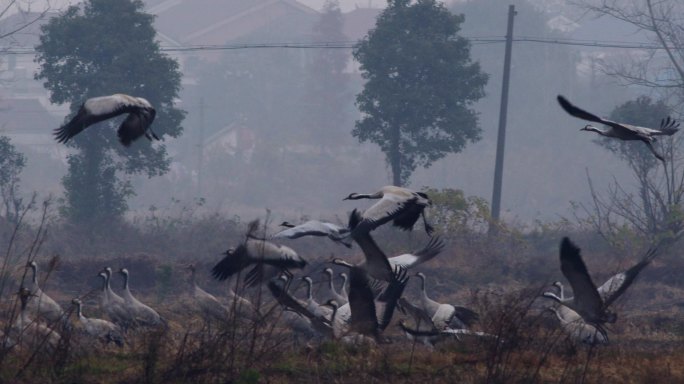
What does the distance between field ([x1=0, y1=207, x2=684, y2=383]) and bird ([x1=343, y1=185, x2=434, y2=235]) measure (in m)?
1.06

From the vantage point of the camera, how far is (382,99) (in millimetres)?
27141

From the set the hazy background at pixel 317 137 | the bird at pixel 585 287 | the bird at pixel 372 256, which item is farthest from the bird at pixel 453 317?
the hazy background at pixel 317 137

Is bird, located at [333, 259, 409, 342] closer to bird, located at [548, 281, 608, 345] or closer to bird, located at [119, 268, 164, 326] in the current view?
bird, located at [548, 281, 608, 345]

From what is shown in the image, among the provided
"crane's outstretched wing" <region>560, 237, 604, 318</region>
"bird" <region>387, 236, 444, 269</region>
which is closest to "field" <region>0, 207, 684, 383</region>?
"crane's outstretched wing" <region>560, 237, 604, 318</region>

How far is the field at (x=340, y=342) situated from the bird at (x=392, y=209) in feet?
3.48

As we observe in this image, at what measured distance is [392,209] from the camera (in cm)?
986

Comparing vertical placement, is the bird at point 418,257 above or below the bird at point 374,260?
below

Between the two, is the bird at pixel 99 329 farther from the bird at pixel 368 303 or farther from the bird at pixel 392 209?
the bird at pixel 392 209

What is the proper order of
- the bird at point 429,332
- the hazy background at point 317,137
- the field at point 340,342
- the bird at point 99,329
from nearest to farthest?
1. the field at point 340,342
2. the bird at point 429,332
3. the bird at point 99,329
4. the hazy background at point 317,137

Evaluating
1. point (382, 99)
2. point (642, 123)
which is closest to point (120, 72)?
point (382, 99)

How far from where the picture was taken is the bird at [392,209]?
31.5ft

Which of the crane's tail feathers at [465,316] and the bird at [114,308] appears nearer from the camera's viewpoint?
the crane's tail feathers at [465,316]

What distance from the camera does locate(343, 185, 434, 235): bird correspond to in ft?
31.5

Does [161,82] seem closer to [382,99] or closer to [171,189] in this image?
[382,99]
